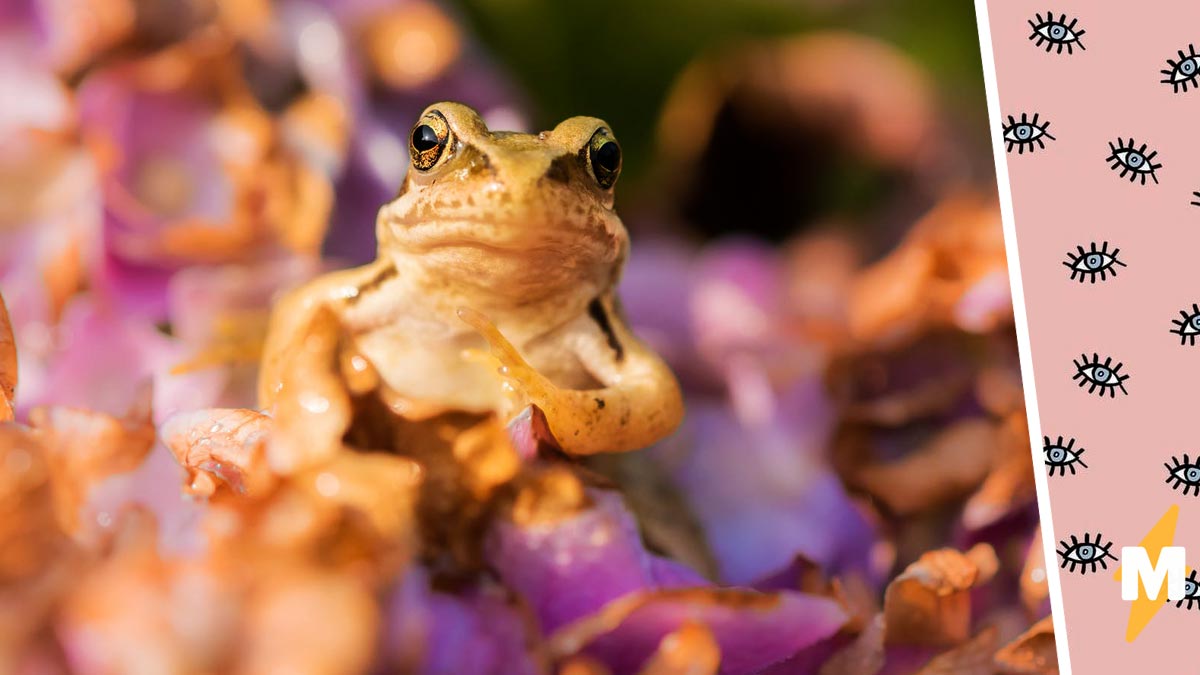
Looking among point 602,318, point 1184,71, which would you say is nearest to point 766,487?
point 602,318

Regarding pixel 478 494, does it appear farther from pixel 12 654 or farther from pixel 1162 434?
pixel 1162 434

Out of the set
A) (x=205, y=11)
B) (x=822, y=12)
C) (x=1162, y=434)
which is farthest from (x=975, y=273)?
(x=205, y=11)

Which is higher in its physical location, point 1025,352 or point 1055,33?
point 1055,33

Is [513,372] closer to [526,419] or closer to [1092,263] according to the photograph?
[526,419]

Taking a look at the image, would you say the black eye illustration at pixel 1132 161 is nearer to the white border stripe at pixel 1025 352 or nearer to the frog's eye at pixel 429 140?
the white border stripe at pixel 1025 352

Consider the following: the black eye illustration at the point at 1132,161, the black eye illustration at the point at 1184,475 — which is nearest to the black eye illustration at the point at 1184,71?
the black eye illustration at the point at 1132,161

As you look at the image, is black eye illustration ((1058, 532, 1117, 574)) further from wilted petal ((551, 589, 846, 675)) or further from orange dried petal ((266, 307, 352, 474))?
orange dried petal ((266, 307, 352, 474))
